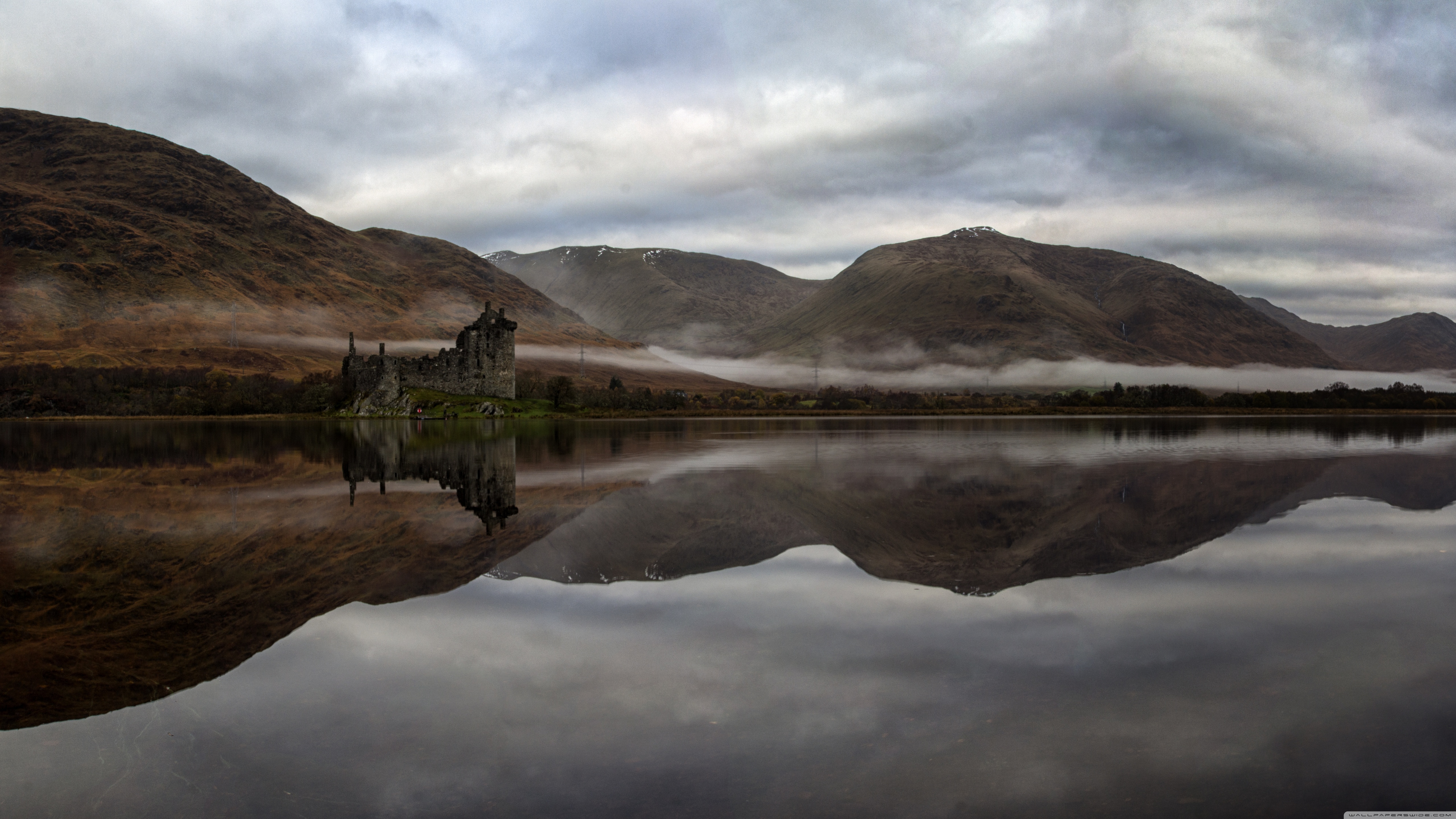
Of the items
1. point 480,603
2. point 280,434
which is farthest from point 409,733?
point 280,434

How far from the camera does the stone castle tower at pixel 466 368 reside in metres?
86.6

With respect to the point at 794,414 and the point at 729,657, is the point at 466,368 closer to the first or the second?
the point at 794,414

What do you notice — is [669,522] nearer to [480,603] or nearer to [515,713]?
[480,603]

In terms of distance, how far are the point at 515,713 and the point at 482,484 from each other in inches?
623

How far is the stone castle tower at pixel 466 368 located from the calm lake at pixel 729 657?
71.1 meters

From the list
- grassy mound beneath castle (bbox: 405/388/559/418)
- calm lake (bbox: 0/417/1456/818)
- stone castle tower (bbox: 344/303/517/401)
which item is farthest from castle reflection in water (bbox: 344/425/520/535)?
stone castle tower (bbox: 344/303/517/401)

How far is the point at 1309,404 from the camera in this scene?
12631 centimetres

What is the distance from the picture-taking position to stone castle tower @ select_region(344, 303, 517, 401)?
86.6 metres

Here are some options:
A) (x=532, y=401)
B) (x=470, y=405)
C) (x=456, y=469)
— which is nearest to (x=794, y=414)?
(x=532, y=401)

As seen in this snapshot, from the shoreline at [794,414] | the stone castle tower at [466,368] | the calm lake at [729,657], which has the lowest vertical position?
the shoreline at [794,414]

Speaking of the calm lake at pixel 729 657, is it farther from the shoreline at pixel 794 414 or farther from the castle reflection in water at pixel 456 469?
the shoreline at pixel 794 414

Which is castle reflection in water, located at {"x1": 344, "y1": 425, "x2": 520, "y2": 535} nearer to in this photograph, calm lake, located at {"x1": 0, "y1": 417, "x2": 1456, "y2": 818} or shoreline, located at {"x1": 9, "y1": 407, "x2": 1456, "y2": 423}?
calm lake, located at {"x1": 0, "y1": 417, "x2": 1456, "y2": 818}

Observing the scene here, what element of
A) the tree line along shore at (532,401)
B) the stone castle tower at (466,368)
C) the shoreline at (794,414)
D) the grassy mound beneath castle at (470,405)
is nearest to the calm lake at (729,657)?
the grassy mound beneath castle at (470,405)

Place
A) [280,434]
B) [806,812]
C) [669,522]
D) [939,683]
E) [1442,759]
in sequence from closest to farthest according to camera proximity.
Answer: [806,812] → [1442,759] → [939,683] → [669,522] → [280,434]
